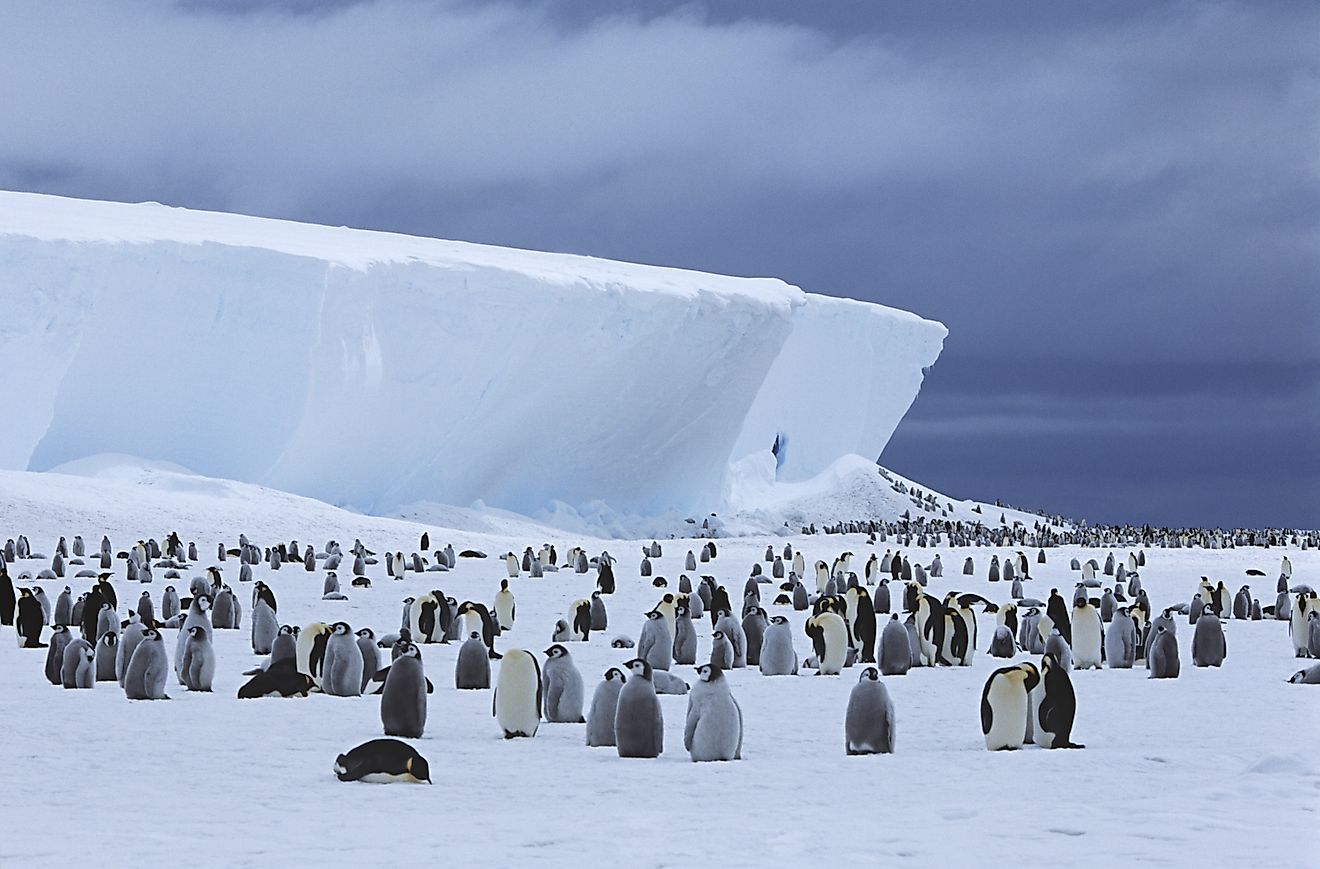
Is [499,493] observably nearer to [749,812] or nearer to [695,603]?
[695,603]

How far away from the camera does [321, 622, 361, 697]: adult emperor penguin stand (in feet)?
28.7

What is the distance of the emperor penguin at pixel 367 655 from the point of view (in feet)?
29.5

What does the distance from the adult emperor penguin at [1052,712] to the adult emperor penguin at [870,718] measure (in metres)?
0.75

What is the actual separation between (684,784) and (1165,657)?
204 inches

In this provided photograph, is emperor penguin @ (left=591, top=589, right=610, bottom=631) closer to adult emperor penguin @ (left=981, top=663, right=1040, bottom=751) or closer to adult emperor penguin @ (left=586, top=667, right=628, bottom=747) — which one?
adult emperor penguin @ (left=586, top=667, right=628, bottom=747)

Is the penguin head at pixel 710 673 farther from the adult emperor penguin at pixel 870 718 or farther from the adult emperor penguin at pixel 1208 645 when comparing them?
the adult emperor penguin at pixel 1208 645

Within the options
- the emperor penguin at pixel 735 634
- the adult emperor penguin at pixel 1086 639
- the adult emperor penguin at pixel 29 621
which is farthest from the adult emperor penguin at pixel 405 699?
the adult emperor penguin at pixel 1086 639

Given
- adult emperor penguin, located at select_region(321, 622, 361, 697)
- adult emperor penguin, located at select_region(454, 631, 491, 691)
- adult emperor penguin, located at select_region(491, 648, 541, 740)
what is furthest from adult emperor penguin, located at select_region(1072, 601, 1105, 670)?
adult emperor penguin, located at select_region(321, 622, 361, 697)

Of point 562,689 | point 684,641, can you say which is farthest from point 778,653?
point 562,689

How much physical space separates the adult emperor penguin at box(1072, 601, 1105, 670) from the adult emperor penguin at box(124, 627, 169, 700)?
6.21 m

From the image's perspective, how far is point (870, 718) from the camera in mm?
6832

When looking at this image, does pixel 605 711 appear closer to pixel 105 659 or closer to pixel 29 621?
pixel 105 659

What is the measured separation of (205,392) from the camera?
1115 inches

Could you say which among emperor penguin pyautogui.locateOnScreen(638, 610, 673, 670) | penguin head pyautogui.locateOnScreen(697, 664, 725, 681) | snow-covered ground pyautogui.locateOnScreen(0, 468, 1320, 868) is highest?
emperor penguin pyautogui.locateOnScreen(638, 610, 673, 670)
